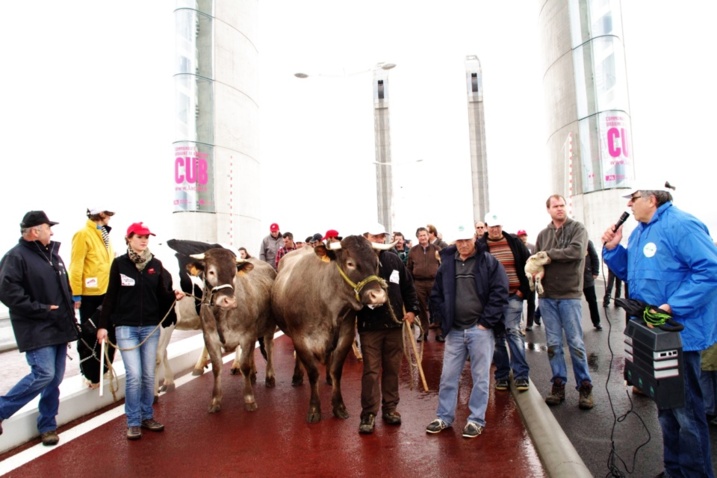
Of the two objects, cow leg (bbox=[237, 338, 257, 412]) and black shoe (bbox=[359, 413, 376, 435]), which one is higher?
cow leg (bbox=[237, 338, 257, 412])

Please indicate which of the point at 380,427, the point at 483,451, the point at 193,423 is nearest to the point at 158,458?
the point at 193,423

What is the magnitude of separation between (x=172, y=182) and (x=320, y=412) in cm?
1717

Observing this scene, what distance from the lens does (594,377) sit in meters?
6.68

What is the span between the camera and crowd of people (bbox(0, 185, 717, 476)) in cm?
345

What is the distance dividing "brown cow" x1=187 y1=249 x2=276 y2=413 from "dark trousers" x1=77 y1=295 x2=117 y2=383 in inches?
48.6

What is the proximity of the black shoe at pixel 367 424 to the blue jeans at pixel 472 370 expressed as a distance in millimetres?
673

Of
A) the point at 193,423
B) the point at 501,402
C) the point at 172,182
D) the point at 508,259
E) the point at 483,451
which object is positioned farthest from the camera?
the point at 172,182

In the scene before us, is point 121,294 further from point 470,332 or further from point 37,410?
point 470,332

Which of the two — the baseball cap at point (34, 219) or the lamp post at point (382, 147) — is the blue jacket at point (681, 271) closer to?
the baseball cap at point (34, 219)

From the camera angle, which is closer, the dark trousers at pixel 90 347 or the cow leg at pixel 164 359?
the dark trousers at pixel 90 347

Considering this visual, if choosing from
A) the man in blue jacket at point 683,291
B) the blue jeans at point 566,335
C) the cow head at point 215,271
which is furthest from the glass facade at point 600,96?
the cow head at point 215,271

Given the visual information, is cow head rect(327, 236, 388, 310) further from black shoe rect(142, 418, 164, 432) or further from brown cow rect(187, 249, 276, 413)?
black shoe rect(142, 418, 164, 432)

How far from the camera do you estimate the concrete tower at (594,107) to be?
2020cm

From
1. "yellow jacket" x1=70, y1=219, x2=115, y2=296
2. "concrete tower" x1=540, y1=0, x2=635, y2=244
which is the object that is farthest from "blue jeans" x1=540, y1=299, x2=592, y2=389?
"concrete tower" x1=540, y1=0, x2=635, y2=244
